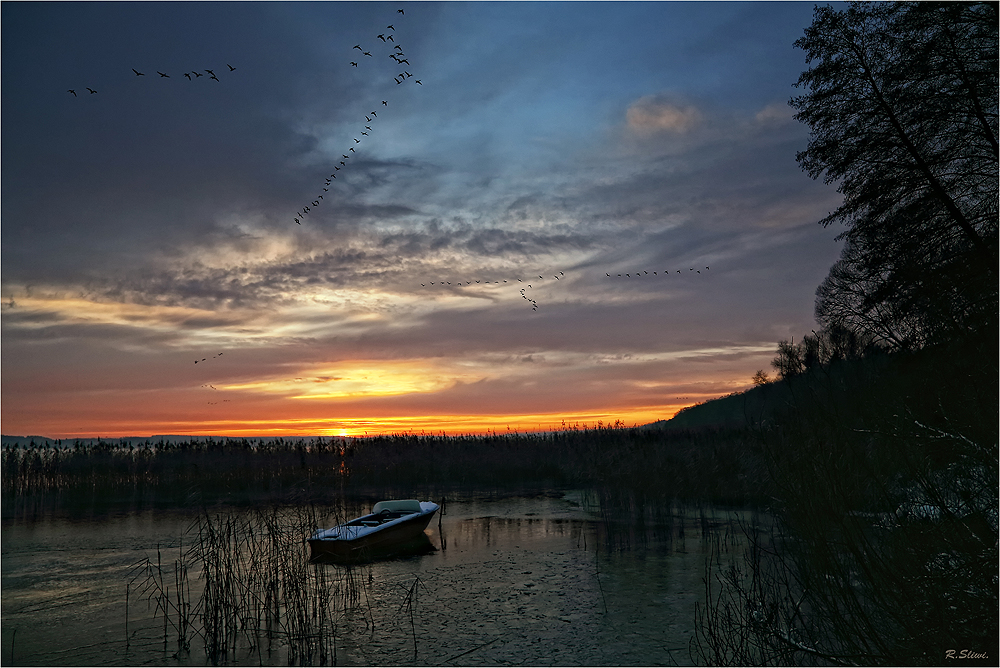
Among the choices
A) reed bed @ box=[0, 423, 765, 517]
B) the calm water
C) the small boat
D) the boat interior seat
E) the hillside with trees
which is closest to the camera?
the hillside with trees

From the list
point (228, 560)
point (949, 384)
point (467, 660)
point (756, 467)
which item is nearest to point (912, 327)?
point (949, 384)

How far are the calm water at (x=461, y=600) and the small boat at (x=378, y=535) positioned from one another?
1.37 feet

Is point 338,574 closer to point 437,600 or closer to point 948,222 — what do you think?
point 437,600

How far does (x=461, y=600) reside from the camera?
9.73 meters

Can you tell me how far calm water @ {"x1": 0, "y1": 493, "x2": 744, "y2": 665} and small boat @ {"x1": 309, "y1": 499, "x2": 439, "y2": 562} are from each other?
0.42 meters

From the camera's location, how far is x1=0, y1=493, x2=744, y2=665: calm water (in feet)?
25.2

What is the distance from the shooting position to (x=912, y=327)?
4836 mm

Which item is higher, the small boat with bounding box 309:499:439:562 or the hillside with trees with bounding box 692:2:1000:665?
the hillside with trees with bounding box 692:2:1000:665

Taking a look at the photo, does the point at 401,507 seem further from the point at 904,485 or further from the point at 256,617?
the point at 904,485

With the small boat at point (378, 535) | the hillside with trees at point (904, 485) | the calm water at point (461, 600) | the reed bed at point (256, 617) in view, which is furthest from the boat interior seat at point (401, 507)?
the hillside with trees at point (904, 485)

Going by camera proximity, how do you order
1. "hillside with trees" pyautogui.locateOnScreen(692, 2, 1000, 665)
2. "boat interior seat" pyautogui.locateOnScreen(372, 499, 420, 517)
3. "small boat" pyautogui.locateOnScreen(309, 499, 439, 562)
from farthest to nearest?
"boat interior seat" pyautogui.locateOnScreen(372, 499, 420, 517) < "small boat" pyautogui.locateOnScreen(309, 499, 439, 562) < "hillside with trees" pyautogui.locateOnScreen(692, 2, 1000, 665)

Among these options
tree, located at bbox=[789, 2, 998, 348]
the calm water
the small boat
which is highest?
tree, located at bbox=[789, 2, 998, 348]

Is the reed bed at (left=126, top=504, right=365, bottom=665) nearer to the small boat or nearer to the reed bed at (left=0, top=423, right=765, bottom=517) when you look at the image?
the small boat

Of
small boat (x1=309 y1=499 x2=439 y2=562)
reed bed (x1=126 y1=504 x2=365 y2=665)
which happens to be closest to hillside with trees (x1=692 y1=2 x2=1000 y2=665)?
reed bed (x1=126 y1=504 x2=365 y2=665)
